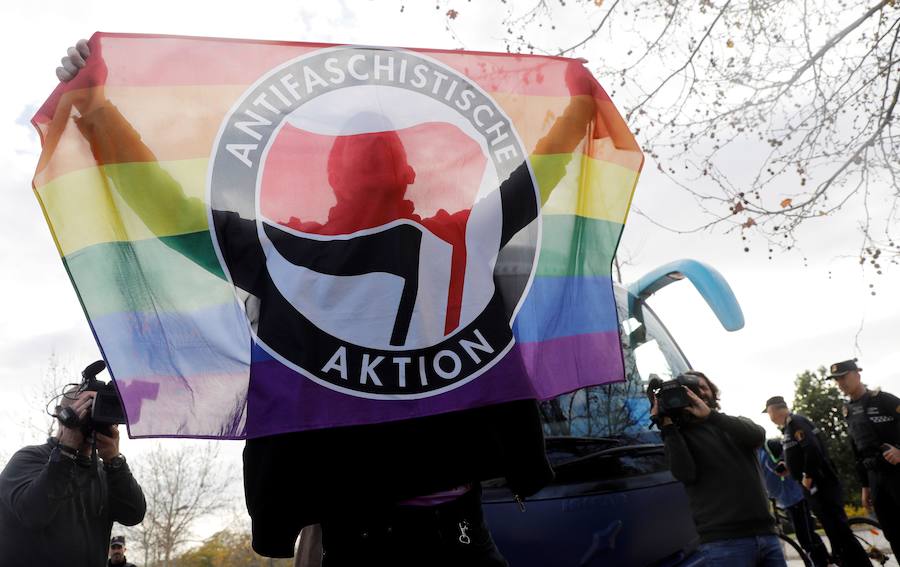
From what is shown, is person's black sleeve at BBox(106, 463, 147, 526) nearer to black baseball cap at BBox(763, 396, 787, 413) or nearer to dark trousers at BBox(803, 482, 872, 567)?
dark trousers at BBox(803, 482, 872, 567)

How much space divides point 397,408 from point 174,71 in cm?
159

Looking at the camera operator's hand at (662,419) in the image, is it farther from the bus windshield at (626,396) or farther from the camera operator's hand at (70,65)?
the camera operator's hand at (70,65)

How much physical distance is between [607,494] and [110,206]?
8.70ft

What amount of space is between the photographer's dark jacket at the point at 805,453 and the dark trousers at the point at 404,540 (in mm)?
6017

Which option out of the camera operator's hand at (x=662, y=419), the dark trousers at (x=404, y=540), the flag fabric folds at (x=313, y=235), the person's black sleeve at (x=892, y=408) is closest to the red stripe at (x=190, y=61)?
the flag fabric folds at (x=313, y=235)

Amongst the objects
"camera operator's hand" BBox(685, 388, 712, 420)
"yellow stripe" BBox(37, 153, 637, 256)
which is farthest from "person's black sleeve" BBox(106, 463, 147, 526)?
"camera operator's hand" BBox(685, 388, 712, 420)

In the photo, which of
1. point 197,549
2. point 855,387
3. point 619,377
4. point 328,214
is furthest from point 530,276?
point 197,549

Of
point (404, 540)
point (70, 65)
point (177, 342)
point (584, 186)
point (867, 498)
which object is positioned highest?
Answer: point (70, 65)

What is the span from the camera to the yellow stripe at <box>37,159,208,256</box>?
2387mm

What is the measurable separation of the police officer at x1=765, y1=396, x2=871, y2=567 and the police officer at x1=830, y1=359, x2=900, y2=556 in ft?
1.01

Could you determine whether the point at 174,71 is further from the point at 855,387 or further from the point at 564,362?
the point at 855,387

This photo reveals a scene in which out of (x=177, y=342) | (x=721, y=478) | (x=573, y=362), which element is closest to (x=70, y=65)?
(x=177, y=342)

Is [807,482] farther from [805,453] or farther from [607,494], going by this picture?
[607,494]

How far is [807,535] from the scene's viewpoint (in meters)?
7.42
